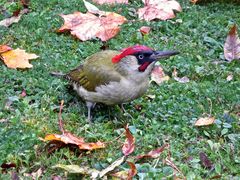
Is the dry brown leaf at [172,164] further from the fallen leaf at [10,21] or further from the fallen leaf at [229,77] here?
the fallen leaf at [10,21]

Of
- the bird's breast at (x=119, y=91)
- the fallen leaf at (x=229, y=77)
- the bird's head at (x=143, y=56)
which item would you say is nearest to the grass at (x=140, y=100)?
the fallen leaf at (x=229, y=77)

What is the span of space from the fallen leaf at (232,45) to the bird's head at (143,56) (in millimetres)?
1622

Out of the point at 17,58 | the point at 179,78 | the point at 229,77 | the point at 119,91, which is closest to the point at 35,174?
the point at 119,91

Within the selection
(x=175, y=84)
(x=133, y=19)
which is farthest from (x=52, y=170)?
(x=133, y=19)

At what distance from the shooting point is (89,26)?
23.4 feet

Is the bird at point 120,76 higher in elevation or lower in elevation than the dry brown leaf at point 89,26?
higher

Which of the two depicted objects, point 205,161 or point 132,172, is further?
point 205,161

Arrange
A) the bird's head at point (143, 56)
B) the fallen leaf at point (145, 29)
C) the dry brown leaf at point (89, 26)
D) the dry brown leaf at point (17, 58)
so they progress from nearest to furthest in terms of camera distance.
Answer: the bird's head at point (143, 56) → the dry brown leaf at point (17, 58) → the dry brown leaf at point (89, 26) → the fallen leaf at point (145, 29)

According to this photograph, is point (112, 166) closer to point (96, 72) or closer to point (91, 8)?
point (96, 72)

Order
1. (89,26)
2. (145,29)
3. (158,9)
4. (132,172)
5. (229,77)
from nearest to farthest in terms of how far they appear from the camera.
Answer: (132,172)
(229,77)
(89,26)
(145,29)
(158,9)

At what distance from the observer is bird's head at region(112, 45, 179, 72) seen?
548cm

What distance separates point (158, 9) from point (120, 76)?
2346 millimetres

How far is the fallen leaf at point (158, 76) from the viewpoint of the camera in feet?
21.1

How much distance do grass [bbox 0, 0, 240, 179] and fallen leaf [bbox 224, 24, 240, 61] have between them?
0.30 ft
